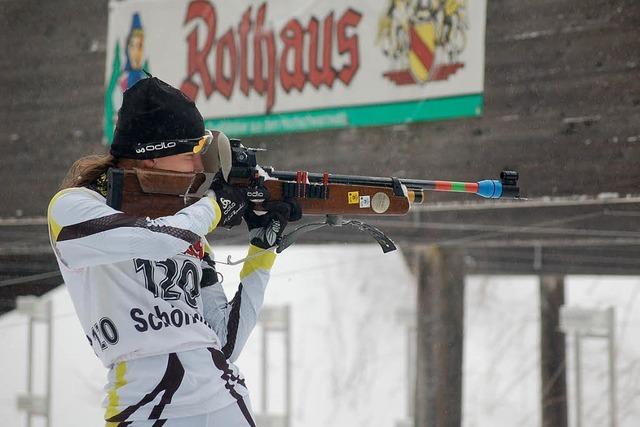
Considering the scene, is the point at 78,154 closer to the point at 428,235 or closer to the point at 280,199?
the point at 428,235

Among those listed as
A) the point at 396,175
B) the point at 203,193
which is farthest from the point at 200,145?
the point at 396,175

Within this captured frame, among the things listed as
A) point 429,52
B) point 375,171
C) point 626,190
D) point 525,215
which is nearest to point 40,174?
point 375,171

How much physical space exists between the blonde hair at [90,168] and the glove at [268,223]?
35 cm

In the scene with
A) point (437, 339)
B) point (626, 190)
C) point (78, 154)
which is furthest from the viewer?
point (78, 154)

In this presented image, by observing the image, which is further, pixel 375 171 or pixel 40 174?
pixel 40 174

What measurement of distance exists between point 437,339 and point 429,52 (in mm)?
1605

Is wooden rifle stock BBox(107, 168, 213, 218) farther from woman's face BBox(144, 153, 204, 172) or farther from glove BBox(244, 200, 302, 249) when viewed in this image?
glove BBox(244, 200, 302, 249)

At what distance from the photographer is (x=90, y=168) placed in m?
2.09

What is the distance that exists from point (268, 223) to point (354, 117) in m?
2.95

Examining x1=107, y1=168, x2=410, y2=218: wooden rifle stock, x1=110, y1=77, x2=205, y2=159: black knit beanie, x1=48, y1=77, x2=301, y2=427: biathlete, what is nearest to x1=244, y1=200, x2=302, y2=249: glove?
x1=107, y1=168, x2=410, y2=218: wooden rifle stock

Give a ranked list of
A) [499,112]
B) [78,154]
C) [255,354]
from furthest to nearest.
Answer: [255,354] < [78,154] < [499,112]

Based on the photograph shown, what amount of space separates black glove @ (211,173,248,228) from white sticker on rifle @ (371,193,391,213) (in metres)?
0.46

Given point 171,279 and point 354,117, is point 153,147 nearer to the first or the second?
point 171,279

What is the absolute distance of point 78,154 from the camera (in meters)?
6.13
